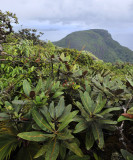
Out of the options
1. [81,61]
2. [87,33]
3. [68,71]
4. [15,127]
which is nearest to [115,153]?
[15,127]

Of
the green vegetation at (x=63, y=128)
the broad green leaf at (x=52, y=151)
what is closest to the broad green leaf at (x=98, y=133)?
the green vegetation at (x=63, y=128)

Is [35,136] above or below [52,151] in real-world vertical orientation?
above

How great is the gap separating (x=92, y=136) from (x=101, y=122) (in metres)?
0.16

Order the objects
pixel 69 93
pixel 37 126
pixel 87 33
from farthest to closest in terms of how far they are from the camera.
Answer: pixel 87 33 → pixel 69 93 → pixel 37 126

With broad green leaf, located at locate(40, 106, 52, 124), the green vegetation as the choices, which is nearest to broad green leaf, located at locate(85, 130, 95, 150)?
the green vegetation

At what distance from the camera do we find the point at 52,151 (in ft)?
3.28

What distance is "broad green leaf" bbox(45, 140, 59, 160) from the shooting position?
3.18 feet

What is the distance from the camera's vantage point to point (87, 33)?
16712cm

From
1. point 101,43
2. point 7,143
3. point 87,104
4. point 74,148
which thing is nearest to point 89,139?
point 74,148

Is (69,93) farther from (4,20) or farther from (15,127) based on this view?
(4,20)

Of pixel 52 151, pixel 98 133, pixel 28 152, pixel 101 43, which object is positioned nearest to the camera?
pixel 52 151

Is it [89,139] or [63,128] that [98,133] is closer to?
[89,139]

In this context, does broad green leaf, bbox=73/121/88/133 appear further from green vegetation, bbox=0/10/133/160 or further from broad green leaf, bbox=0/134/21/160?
broad green leaf, bbox=0/134/21/160

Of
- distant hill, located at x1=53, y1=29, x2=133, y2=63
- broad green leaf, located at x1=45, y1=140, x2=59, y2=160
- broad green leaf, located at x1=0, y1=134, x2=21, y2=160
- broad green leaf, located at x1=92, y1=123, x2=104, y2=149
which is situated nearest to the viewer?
broad green leaf, located at x1=45, y1=140, x2=59, y2=160
